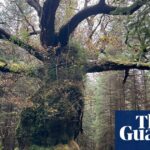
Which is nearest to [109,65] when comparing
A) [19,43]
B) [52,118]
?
[52,118]

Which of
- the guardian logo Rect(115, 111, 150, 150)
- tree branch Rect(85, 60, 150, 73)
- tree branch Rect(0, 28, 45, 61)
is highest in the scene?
tree branch Rect(0, 28, 45, 61)

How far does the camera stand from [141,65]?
49.7 feet

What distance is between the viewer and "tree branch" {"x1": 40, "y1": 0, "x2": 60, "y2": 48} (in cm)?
1376

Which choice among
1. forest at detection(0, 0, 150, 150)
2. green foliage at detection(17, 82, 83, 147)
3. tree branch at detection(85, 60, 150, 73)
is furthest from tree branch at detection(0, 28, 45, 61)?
tree branch at detection(85, 60, 150, 73)

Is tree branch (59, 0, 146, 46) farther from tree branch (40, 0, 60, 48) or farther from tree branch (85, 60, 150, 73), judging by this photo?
tree branch (85, 60, 150, 73)

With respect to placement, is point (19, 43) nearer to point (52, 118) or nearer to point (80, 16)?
point (80, 16)

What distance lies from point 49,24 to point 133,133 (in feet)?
21.7

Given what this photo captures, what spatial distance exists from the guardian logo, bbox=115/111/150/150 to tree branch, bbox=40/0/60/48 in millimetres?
5907

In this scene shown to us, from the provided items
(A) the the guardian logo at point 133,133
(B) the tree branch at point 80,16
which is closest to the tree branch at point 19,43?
(B) the tree branch at point 80,16

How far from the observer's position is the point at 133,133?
9.47 metres

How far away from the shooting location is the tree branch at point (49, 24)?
13.8m

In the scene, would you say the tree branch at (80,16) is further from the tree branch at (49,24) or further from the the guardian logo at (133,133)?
the the guardian logo at (133,133)

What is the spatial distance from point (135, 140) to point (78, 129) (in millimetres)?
6130

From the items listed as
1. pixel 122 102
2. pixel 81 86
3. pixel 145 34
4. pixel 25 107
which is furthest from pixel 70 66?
pixel 122 102
